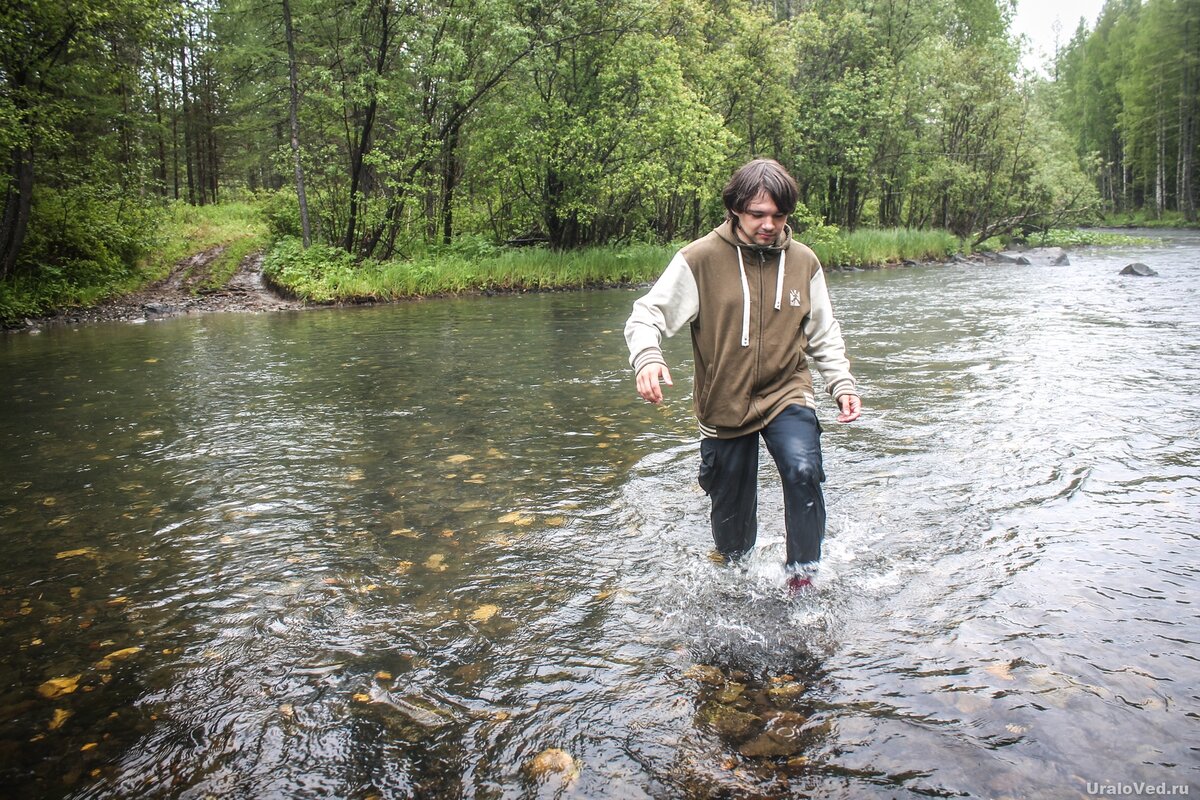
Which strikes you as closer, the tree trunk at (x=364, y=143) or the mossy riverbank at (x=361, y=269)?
the mossy riverbank at (x=361, y=269)

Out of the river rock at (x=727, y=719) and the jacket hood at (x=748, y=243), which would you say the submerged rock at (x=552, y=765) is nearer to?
the river rock at (x=727, y=719)

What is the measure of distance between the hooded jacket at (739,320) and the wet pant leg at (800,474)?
8 cm

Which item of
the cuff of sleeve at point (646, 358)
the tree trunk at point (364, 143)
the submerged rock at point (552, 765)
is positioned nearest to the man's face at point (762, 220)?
the cuff of sleeve at point (646, 358)

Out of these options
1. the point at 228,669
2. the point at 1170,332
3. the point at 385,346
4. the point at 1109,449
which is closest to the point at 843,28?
the point at 1170,332

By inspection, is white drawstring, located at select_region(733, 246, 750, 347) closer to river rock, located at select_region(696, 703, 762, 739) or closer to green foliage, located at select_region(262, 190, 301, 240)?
river rock, located at select_region(696, 703, 762, 739)

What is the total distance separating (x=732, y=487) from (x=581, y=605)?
95cm

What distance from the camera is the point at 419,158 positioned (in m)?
20.8

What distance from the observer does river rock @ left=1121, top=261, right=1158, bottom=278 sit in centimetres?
2130

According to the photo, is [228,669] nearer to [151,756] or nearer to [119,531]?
[151,756]

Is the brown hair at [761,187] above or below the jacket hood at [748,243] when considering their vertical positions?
above

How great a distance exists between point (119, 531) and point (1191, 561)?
6.14 m

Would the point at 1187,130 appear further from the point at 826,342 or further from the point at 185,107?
the point at 826,342

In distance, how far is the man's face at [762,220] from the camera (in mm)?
3424

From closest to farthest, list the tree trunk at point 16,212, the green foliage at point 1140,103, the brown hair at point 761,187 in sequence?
the brown hair at point 761,187 < the tree trunk at point 16,212 < the green foliage at point 1140,103
